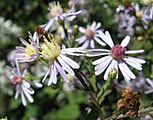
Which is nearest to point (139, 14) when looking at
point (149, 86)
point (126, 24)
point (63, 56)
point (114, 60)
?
point (126, 24)

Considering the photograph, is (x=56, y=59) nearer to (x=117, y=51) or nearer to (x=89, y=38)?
(x=117, y=51)

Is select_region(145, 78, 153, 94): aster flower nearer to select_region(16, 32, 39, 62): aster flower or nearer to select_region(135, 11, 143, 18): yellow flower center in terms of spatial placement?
select_region(135, 11, 143, 18): yellow flower center

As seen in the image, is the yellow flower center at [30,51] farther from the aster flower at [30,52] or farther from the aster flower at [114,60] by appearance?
the aster flower at [114,60]

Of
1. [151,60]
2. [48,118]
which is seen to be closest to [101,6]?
[48,118]

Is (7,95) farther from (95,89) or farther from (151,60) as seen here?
(95,89)

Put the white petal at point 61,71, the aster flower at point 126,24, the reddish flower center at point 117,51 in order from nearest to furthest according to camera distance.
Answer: the white petal at point 61,71 < the reddish flower center at point 117,51 < the aster flower at point 126,24

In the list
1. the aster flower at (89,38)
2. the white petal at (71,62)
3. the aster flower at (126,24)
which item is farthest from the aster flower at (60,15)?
the white petal at (71,62)
